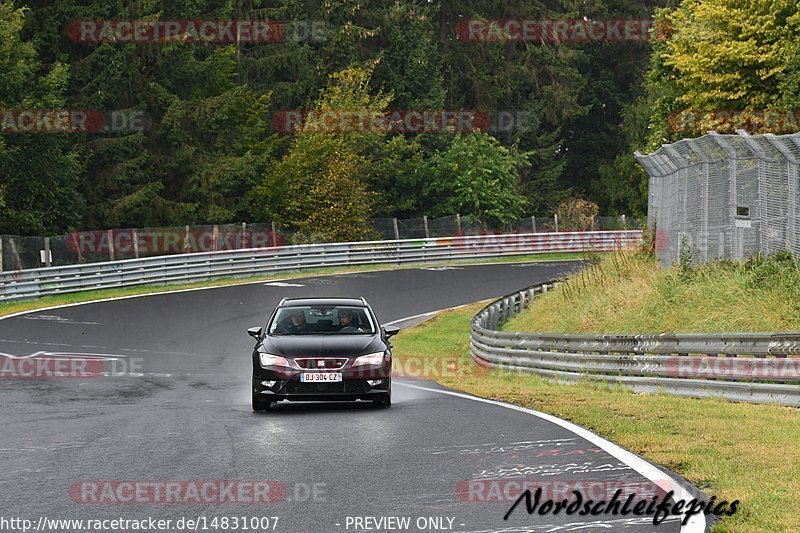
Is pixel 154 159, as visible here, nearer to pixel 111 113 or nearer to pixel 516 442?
pixel 111 113

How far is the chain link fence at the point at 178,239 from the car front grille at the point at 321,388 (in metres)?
23.5

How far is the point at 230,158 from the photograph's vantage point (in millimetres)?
58125

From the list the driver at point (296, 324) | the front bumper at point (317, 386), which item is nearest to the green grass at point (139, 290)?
the driver at point (296, 324)

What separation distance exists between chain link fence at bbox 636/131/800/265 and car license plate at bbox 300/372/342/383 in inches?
316

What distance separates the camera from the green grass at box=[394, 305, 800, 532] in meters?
8.28

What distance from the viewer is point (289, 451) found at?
11.2 m

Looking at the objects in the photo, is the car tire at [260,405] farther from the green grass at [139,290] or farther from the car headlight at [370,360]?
the green grass at [139,290]

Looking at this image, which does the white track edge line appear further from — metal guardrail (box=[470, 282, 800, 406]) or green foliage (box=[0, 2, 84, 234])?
green foliage (box=[0, 2, 84, 234])

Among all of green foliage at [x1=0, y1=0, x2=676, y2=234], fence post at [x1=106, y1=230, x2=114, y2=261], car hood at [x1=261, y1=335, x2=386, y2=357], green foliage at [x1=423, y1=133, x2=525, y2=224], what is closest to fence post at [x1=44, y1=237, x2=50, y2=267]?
fence post at [x1=106, y1=230, x2=114, y2=261]

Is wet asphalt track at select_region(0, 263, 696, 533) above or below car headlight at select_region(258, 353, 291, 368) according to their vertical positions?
below

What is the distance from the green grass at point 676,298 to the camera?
62.1 ft

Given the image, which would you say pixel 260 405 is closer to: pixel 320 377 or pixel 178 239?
pixel 320 377

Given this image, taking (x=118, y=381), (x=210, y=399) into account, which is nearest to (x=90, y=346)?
(x=118, y=381)

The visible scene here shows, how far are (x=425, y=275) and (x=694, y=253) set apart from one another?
70.1ft
